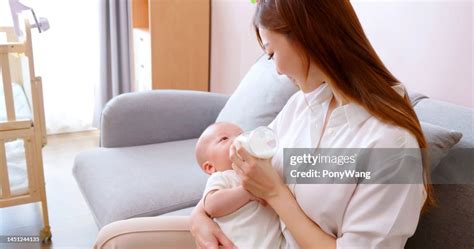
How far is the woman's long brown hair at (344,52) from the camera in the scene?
897mm

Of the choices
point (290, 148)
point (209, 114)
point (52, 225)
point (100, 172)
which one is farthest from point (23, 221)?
point (290, 148)

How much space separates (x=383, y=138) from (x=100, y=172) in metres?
1.25

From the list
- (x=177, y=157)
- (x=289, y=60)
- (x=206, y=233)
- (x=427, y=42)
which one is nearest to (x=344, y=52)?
(x=289, y=60)

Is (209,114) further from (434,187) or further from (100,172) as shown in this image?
(434,187)

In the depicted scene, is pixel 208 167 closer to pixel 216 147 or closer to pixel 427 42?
pixel 216 147

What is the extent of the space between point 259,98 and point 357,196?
0.89 metres

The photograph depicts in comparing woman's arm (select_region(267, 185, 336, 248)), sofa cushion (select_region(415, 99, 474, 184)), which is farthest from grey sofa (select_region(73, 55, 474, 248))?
woman's arm (select_region(267, 185, 336, 248))

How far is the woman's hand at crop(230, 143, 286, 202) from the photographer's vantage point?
3.25 ft

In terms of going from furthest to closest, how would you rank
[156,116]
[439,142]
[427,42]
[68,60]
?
[68,60] → [156,116] → [427,42] → [439,142]

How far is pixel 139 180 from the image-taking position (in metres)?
1.71

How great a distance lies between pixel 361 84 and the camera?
0.91 meters

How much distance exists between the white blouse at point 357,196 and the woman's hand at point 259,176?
0.05 m

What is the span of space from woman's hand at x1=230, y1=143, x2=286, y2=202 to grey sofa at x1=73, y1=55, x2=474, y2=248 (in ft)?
1.33

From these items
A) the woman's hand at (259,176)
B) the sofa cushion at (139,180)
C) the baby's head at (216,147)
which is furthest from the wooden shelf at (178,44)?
the woman's hand at (259,176)
